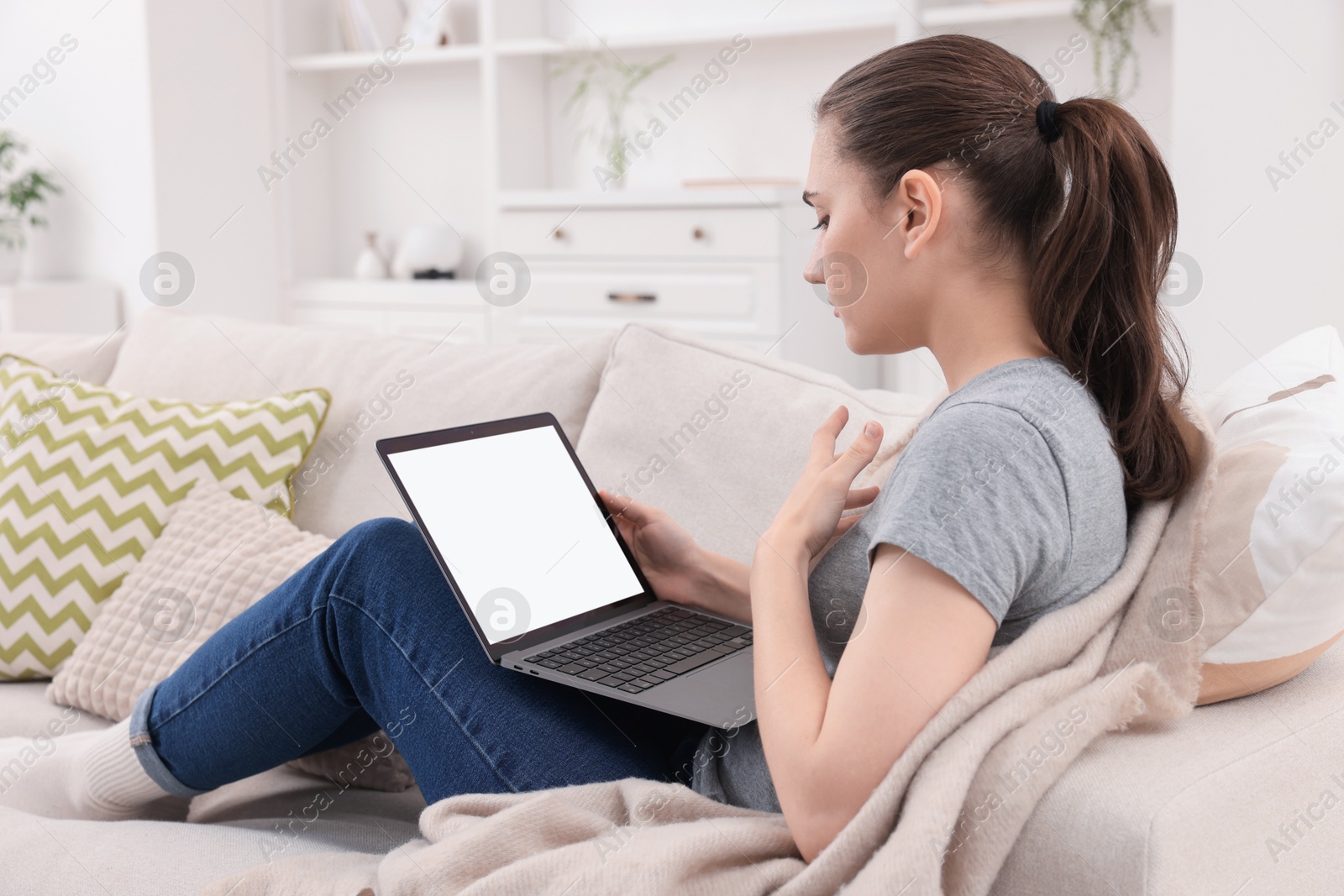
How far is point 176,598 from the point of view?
1431 millimetres

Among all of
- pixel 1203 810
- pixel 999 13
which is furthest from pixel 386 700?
pixel 999 13

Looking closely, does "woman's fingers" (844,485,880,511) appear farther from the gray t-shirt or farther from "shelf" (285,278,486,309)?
"shelf" (285,278,486,309)

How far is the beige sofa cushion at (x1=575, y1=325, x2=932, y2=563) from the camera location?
1.39 metres

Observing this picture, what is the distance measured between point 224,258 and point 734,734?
330 centimetres

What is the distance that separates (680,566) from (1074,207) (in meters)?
0.57

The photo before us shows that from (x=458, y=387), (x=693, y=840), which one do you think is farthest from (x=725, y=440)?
(x=693, y=840)

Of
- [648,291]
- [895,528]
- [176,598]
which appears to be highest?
[648,291]

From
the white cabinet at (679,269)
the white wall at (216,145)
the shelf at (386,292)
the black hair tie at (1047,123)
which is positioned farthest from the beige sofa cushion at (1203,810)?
the white wall at (216,145)

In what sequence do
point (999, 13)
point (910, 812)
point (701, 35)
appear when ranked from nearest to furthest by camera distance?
point (910, 812) → point (999, 13) → point (701, 35)

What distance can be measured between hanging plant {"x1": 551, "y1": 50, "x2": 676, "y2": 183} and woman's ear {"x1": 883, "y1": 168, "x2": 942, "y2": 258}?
2.68 m

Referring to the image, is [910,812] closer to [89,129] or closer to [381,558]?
[381,558]

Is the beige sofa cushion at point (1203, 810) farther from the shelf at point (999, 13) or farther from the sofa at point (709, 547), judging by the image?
the shelf at point (999, 13)

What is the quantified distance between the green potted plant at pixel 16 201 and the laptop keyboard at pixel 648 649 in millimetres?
3168

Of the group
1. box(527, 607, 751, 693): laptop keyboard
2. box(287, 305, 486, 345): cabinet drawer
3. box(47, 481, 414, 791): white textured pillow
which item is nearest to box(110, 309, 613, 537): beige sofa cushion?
box(47, 481, 414, 791): white textured pillow
